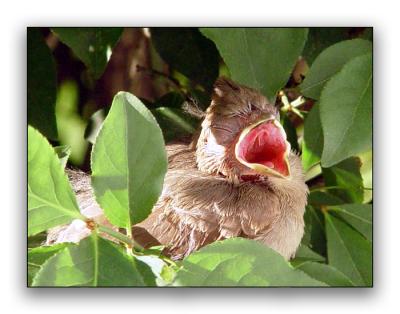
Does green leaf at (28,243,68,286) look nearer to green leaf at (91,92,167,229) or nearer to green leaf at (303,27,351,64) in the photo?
green leaf at (91,92,167,229)

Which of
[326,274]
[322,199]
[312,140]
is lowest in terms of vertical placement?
[326,274]

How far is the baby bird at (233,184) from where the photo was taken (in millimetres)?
1276

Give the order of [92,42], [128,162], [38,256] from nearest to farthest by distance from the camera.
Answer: [128,162] → [38,256] → [92,42]

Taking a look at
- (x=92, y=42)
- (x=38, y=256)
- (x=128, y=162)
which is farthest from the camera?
(x=92, y=42)

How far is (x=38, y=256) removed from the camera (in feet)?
4.14

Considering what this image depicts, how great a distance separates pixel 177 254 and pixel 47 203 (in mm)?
240

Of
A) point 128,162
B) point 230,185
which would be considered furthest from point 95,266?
point 230,185

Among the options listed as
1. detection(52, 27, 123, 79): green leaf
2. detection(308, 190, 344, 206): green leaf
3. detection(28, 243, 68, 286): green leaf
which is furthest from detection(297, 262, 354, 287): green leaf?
detection(52, 27, 123, 79): green leaf

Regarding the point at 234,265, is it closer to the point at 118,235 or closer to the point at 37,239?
the point at 118,235

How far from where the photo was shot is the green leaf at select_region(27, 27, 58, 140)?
1.39 metres

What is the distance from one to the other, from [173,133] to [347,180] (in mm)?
347

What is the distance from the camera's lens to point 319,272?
1.31 m

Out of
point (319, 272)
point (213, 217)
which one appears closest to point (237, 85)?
point (213, 217)
